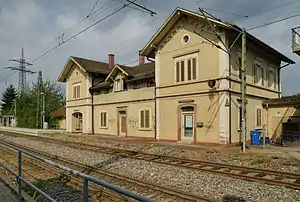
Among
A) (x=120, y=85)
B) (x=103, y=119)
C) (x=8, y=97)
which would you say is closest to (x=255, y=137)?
(x=120, y=85)

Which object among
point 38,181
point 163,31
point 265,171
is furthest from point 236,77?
point 38,181

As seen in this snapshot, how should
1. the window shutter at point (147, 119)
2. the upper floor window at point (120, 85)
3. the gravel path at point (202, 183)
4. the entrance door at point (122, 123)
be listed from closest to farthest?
the gravel path at point (202, 183), the window shutter at point (147, 119), the entrance door at point (122, 123), the upper floor window at point (120, 85)

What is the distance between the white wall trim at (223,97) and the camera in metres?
17.6

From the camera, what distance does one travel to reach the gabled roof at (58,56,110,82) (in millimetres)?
31922

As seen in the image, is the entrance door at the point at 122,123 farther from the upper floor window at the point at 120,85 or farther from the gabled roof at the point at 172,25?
the gabled roof at the point at 172,25

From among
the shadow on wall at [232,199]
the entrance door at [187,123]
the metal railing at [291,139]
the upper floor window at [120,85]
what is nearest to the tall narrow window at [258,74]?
the metal railing at [291,139]

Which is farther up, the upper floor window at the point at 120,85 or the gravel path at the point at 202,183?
the upper floor window at the point at 120,85

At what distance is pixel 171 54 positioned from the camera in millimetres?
21203

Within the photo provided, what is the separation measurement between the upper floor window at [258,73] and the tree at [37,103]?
36.6 meters

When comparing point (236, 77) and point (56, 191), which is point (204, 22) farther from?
point (56, 191)

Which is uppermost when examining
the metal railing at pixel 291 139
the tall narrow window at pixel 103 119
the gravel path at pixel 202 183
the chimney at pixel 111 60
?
the chimney at pixel 111 60

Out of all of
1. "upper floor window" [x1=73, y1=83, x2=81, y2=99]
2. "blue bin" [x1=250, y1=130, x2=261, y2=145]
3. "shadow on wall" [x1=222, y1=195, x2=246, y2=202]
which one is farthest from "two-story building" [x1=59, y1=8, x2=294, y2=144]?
"shadow on wall" [x1=222, y1=195, x2=246, y2=202]

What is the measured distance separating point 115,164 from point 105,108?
1709cm

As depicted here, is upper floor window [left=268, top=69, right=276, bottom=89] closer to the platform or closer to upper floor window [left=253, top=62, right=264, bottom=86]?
upper floor window [left=253, top=62, right=264, bottom=86]
